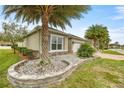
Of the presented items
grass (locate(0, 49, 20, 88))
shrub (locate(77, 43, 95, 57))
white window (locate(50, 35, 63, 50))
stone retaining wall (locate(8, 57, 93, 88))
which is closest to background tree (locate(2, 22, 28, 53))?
→ grass (locate(0, 49, 20, 88))

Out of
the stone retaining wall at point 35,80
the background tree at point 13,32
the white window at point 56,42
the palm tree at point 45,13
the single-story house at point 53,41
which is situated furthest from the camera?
the white window at point 56,42

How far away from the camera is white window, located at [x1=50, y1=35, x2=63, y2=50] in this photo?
1535cm

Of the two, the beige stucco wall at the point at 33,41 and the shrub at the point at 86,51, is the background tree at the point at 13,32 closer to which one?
the beige stucco wall at the point at 33,41

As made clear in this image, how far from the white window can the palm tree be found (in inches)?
158

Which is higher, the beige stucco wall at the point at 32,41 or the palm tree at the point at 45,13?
the palm tree at the point at 45,13

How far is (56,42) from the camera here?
52.5 ft

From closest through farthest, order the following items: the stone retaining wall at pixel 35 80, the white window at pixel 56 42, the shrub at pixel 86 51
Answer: the stone retaining wall at pixel 35 80 < the white window at pixel 56 42 < the shrub at pixel 86 51

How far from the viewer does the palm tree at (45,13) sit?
368 inches

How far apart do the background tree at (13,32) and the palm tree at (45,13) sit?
10.8ft

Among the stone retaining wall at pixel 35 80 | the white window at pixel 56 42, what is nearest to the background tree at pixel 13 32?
the white window at pixel 56 42

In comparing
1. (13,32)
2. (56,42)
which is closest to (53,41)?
(56,42)

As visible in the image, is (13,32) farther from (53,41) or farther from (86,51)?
(86,51)
